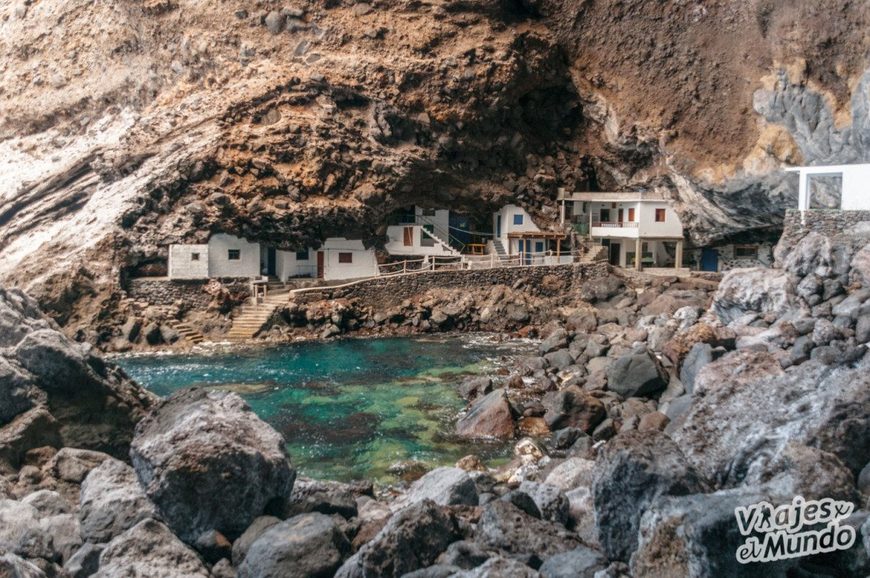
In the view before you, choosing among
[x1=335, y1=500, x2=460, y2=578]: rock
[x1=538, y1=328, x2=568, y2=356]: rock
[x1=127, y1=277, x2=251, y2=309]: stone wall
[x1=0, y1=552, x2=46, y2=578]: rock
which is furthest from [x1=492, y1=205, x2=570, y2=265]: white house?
[x1=0, y1=552, x2=46, y2=578]: rock

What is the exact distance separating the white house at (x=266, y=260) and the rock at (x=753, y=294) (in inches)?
817

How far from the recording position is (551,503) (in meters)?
11.5

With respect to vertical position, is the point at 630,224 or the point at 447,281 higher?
the point at 630,224

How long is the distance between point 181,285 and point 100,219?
5.23 meters

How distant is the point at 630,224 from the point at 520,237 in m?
6.58

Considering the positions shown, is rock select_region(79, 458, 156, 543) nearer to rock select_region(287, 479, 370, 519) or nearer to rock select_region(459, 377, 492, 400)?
rock select_region(287, 479, 370, 519)

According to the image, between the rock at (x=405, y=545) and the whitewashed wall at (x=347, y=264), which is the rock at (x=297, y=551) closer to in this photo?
the rock at (x=405, y=545)

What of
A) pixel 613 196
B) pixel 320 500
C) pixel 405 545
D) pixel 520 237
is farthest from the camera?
pixel 613 196

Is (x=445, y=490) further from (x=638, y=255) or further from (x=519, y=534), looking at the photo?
(x=638, y=255)

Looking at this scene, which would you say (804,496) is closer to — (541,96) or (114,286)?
(114,286)

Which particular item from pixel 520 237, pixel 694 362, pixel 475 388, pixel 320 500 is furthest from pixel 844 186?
pixel 320 500

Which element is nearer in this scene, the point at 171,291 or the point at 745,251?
the point at 171,291

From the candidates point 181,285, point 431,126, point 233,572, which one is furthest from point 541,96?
point 233,572

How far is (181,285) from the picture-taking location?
3838 cm
